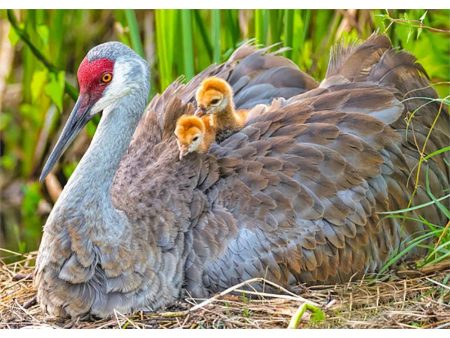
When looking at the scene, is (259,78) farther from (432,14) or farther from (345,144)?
(432,14)

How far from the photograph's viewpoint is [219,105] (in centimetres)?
506

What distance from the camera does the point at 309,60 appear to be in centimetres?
667

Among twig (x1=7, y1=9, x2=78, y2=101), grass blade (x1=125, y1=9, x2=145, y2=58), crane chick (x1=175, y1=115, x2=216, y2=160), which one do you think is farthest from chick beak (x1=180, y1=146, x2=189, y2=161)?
twig (x1=7, y1=9, x2=78, y2=101)

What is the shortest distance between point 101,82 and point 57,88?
128cm

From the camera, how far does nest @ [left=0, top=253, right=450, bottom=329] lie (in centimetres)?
465

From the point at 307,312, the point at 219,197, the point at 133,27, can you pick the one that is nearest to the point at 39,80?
the point at 133,27

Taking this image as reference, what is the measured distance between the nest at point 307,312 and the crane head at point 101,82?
2.12 ft

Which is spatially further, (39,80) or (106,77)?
(39,80)

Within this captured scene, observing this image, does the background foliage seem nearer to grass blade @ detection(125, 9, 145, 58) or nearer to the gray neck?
grass blade @ detection(125, 9, 145, 58)

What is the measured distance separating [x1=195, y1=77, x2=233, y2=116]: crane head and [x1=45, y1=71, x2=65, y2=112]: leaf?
3.88ft

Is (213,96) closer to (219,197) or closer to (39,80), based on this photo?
(219,197)

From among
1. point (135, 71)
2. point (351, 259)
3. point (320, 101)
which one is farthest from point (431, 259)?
point (135, 71)

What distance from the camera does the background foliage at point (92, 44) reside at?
6055 millimetres

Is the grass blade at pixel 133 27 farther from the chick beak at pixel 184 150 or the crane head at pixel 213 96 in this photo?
the chick beak at pixel 184 150
